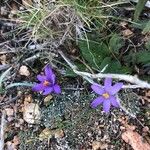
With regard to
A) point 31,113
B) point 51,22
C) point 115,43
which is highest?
point 51,22

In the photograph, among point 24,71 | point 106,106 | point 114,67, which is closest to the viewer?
point 106,106

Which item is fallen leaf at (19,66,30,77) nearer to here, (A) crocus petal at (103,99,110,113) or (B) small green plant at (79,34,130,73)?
(B) small green plant at (79,34,130,73)

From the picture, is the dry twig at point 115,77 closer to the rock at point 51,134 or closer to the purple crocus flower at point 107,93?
the purple crocus flower at point 107,93

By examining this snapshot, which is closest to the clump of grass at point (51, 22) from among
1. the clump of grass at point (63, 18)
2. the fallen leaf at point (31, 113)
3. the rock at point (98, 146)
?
the clump of grass at point (63, 18)

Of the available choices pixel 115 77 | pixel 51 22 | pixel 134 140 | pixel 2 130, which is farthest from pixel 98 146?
pixel 51 22

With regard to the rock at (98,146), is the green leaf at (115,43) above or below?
above

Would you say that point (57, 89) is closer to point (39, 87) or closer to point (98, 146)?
point (39, 87)

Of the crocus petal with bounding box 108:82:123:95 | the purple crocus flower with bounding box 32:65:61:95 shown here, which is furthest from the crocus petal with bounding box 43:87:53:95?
the crocus petal with bounding box 108:82:123:95
